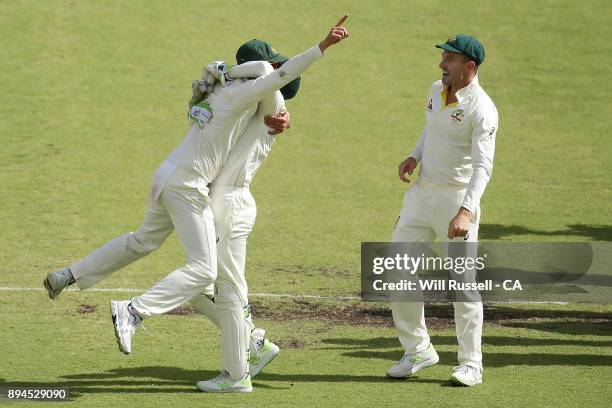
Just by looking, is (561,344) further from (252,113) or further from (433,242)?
(252,113)

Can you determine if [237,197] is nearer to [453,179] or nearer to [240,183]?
[240,183]

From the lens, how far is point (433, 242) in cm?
833

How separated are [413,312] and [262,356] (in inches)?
41.2

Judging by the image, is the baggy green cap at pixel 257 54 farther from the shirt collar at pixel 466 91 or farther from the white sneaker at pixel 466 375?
the white sneaker at pixel 466 375

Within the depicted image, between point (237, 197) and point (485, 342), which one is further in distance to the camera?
point (485, 342)

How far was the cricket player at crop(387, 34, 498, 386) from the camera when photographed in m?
7.72

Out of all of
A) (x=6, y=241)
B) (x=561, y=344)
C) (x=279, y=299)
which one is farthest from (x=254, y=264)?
(x=561, y=344)

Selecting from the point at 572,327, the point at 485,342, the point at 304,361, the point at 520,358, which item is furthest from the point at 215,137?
the point at 572,327

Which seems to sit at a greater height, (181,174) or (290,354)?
(181,174)

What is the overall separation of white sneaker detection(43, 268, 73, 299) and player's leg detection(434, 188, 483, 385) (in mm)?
2382

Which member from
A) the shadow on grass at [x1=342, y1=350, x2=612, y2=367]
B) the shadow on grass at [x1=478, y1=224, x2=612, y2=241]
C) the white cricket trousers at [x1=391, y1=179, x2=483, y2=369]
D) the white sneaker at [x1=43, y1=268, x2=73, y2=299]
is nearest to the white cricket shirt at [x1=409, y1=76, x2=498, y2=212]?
the white cricket trousers at [x1=391, y1=179, x2=483, y2=369]

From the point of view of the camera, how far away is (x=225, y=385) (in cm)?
755

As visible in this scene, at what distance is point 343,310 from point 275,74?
11.8 feet

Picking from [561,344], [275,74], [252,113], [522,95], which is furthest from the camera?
[522,95]
